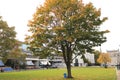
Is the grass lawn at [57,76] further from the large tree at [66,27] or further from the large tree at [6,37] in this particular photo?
the large tree at [6,37]

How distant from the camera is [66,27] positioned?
33438 millimetres

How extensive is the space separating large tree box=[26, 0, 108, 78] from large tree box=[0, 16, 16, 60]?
1456 cm

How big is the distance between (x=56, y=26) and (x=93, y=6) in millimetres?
5153

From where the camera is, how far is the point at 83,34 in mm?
33750

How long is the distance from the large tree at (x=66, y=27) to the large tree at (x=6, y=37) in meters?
14.6

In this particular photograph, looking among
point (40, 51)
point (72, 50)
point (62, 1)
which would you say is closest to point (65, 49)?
point (72, 50)

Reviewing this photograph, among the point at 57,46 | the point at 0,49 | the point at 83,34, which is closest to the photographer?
the point at 83,34

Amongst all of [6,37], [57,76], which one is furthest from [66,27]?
[6,37]

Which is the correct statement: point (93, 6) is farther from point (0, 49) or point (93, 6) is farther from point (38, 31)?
point (0, 49)

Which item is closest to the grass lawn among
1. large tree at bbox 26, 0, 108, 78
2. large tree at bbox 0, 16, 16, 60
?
large tree at bbox 26, 0, 108, 78

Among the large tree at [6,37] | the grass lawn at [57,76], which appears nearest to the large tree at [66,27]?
the grass lawn at [57,76]

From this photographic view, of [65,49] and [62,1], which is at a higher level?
[62,1]

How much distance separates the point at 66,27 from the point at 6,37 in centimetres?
2013

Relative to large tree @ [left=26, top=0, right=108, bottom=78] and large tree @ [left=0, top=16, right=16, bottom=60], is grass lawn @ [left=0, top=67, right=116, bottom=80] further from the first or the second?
large tree @ [left=0, top=16, right=16, bottom=60]
